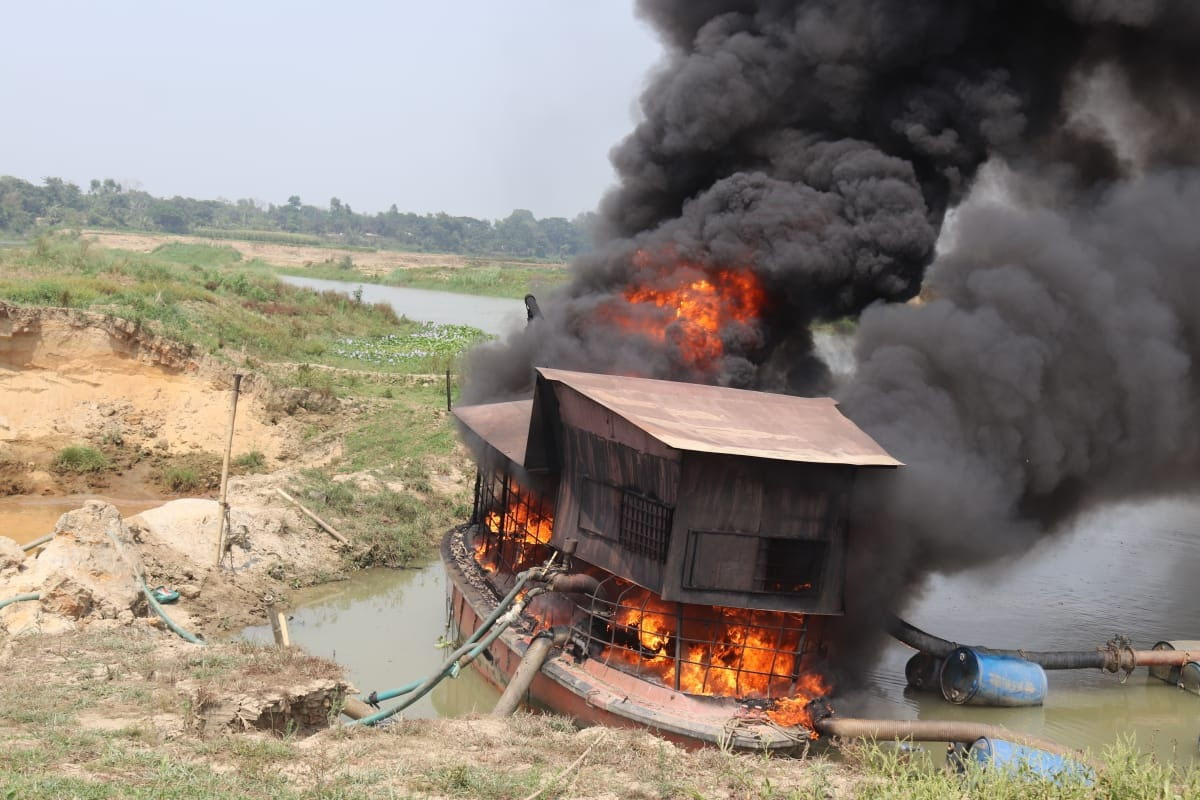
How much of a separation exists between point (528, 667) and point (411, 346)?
32.2m

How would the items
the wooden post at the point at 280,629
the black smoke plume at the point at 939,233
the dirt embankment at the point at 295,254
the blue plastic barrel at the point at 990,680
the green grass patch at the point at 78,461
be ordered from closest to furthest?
the wooden post at the point at 280,629 < the blue plastic barrel at the point at 990,680 < the black smoke plume at the point at 939,233 < the green grass patch at the point at 78,461 < the dirt embankment at the point at 295,254

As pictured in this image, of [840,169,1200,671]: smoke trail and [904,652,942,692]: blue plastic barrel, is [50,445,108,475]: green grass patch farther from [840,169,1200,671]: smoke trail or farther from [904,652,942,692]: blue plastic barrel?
[904,652,942,692]: blue plastic barrel

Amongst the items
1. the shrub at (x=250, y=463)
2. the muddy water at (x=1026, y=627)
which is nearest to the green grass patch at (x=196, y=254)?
the shrub at (x=250, y=463)

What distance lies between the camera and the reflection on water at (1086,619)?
13.9m

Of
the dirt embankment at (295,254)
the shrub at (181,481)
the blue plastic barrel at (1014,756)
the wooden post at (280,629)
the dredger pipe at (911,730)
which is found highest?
the dirt embankment at (295,254)

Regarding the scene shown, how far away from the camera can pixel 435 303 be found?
77.4m

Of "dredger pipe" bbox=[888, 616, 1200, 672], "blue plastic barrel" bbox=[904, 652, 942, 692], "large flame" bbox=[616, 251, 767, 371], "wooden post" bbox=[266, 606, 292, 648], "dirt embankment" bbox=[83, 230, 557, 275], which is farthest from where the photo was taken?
"dirt embankment" bbox=[83, 230, 557, 275]

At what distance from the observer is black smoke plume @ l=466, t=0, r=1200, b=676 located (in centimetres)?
1530

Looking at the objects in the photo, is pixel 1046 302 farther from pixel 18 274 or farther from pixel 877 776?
pixel 18 274

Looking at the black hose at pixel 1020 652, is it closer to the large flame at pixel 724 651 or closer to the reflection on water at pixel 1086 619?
the reflection on water at pixel 1086 619

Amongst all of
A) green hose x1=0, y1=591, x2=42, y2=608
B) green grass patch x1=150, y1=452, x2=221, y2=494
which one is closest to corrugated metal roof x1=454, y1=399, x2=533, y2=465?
green hose x1=0, y1=591, x2=42, y2=608

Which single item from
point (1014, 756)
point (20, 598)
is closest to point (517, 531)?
point (20, 598)

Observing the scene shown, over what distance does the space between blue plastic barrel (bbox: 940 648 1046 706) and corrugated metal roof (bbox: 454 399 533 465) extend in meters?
6.78

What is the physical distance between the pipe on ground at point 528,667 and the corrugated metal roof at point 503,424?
2.38 metres
